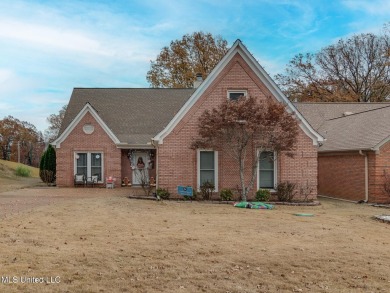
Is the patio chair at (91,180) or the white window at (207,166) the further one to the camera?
the patio chair at (91,180)

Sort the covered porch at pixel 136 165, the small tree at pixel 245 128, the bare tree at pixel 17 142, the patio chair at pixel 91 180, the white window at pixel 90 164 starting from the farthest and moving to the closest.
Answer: the bare tree at pixel 17 142 < the covered porch at pixel 136 165 < the white window at pixel 90 164 < the patio chair at pixel 91 180 < the small tree at pixel 245 128

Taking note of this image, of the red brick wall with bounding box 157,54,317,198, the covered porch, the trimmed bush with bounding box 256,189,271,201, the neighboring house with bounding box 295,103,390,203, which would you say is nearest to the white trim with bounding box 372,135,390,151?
the neighboring house with bounding box 295,103,390,203

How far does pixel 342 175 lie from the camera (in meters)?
20.6

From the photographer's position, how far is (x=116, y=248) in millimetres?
8000

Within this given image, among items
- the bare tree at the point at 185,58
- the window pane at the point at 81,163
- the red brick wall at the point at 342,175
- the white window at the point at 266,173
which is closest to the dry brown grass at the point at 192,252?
the white window at the point at 266,173

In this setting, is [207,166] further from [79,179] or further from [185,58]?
[185,58]

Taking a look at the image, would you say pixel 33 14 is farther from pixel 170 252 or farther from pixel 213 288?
pixel 213 288

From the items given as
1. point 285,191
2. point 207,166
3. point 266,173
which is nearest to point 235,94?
point 207,166

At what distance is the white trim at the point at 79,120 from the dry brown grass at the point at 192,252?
1272cm

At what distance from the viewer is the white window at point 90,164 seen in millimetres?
25781

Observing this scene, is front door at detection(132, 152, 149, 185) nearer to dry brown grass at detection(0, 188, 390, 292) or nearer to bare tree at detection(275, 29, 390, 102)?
dry brown grass at detection(0, 188, 390, 292)

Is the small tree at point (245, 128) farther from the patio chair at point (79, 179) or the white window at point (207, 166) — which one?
the patio chair at point (79, 179)

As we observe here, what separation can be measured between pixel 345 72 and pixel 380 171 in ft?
94.3

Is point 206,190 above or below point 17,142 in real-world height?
below
